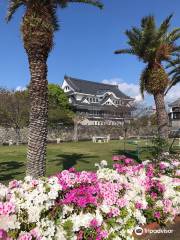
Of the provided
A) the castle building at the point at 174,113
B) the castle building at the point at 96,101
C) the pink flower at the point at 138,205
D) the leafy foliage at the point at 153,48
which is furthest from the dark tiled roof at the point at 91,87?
the pink flower at the point at 138,205

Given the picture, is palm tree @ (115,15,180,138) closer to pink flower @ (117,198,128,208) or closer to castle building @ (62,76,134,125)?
pink flower @ (117,198,128,208)

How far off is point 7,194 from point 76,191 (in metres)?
0.97

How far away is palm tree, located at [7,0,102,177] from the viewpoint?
9.57 meters

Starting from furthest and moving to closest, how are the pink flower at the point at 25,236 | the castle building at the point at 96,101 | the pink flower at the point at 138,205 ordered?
1. the castle building at the point at 96,101
2. the pink flower at the point at 138,205
3. the pink flower at the point at 25,236

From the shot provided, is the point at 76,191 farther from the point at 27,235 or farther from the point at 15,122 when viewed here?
the point at 15,122

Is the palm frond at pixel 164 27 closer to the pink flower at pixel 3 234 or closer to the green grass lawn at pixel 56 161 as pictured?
the green grass lawn at pixel 56 161

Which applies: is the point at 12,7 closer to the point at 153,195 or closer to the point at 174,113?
the point at 153,195

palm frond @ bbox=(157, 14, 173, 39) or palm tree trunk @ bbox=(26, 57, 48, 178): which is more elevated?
palm frond @ bbox=(157, 14, 173, 39)

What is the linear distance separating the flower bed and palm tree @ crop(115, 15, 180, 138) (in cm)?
1385

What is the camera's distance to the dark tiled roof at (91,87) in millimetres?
75875

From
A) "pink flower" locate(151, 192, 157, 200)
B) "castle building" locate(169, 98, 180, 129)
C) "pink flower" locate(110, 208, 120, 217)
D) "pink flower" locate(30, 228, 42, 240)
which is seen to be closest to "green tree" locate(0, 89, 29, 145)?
"castle building" locate(169, 98, 180, 129)

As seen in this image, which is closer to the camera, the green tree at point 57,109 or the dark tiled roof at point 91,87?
the green tree at point 57,109

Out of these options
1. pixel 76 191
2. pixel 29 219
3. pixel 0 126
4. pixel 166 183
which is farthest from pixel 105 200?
pixel 0 126

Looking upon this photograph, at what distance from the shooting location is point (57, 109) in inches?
2009
